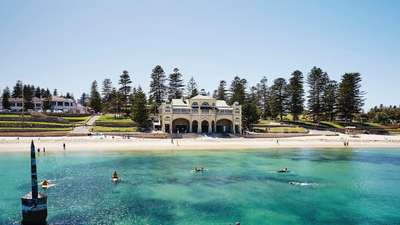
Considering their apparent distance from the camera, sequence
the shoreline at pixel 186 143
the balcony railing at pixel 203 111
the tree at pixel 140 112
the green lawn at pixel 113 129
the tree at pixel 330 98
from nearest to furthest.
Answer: the shoreline at pixel 186 143 → the green lawn at pixel 113 129 → the tree at pixel 140 112 → the balcony railing at pixel 203 111 → the tree at pixel 330 98

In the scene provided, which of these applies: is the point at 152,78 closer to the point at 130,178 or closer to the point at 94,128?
the point at 94,128

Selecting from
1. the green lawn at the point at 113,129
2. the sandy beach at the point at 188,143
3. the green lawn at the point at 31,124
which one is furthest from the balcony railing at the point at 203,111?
the green lawn at the point at 31,124

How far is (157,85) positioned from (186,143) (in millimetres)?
33065

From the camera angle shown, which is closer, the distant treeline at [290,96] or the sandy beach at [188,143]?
the sandy beach at [188,143]

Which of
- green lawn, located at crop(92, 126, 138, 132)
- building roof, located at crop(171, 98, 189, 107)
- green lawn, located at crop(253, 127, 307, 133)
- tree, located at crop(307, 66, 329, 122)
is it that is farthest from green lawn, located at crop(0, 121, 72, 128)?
tree, located at crop(307, 66, 329, 122)

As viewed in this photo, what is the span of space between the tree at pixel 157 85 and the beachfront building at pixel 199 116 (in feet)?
52.6

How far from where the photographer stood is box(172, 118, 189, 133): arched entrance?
71375 millimetres

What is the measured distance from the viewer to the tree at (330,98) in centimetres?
8656

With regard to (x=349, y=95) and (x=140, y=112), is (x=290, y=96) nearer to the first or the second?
(x=349, y=95)

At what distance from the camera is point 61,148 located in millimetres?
50781

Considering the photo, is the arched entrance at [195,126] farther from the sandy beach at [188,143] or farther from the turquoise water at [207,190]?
the turquoise water at [207,190]

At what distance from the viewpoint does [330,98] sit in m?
86.6

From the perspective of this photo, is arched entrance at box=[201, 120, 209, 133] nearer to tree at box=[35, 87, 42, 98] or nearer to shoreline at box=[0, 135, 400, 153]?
shoreline at box=[0, 135, 400, 153]

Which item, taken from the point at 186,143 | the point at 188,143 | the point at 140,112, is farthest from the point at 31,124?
the point at 188,143
